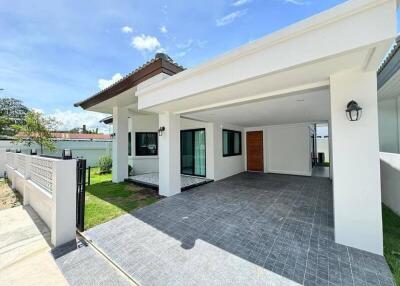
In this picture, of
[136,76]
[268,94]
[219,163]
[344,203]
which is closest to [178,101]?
[136,76]

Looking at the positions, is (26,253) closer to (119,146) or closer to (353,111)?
(119,146)

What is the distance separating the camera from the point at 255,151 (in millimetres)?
11422

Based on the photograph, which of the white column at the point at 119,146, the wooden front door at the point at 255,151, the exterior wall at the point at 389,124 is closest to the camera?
the exterior wall at the point at 389,124

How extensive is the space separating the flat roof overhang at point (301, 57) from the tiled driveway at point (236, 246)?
3091 millimetres

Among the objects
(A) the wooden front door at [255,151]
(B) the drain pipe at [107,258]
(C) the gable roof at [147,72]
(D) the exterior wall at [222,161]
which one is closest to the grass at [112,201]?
(B) the drain pipe at [107,258]

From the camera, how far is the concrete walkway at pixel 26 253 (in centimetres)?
250

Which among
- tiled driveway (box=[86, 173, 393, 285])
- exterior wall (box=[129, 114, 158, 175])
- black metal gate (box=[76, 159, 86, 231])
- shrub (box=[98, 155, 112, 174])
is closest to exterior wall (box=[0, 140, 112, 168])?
shrub (box=[98, 155, 112, 174])

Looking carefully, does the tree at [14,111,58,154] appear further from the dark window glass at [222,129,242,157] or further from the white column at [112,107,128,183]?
the dark window glass at [222,129,242,157]

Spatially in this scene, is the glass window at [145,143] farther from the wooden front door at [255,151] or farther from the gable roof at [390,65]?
the gable roof at [390,65]

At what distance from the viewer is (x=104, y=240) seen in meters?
3.46

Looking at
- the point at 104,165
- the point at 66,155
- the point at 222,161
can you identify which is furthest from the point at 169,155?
the point at 104,165

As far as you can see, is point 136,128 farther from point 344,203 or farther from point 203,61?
point 344,203

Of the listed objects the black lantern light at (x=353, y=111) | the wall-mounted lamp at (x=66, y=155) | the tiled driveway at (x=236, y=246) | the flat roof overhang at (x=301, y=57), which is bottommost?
the tiled driveway at (x=236, y=246)

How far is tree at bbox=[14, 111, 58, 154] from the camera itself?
9836 mm
